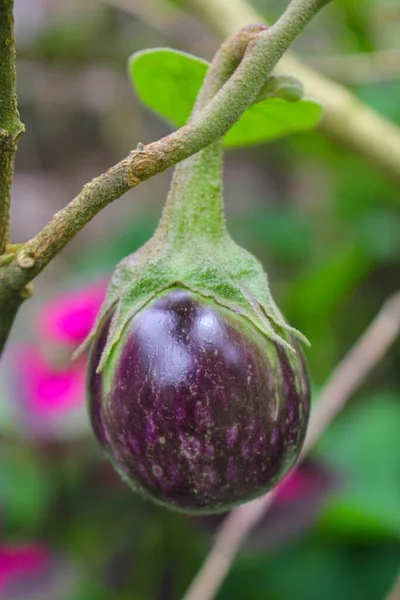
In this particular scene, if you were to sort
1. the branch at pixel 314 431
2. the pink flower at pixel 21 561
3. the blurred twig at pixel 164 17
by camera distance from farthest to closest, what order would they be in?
the blurred twig at pixel 164 17 < the pink flower at pixel 21 561 < the branch at pixel 314 431

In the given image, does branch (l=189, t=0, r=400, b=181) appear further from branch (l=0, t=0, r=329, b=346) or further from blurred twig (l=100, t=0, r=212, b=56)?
branch (l=0, t=0, r=329, b=346)

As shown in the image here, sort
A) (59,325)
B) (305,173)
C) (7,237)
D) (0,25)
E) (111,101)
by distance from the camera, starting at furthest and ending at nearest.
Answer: (111,101)
(305,173)
(59,325)
(7,237)
(0,25)

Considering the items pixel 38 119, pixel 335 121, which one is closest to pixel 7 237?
pixel 335 121

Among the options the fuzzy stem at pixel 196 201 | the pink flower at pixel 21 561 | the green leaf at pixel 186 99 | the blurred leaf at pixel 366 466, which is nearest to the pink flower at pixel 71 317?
the pink flower at pixel 21 561

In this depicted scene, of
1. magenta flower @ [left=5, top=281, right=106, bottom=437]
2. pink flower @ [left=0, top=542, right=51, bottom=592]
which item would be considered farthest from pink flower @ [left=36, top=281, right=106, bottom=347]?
pink flower @ [left=0, top=542, right=51, bottom=592]

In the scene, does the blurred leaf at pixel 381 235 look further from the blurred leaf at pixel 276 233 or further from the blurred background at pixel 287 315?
the blurred leaf at pixel 276 233

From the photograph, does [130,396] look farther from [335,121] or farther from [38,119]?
[38,119]
